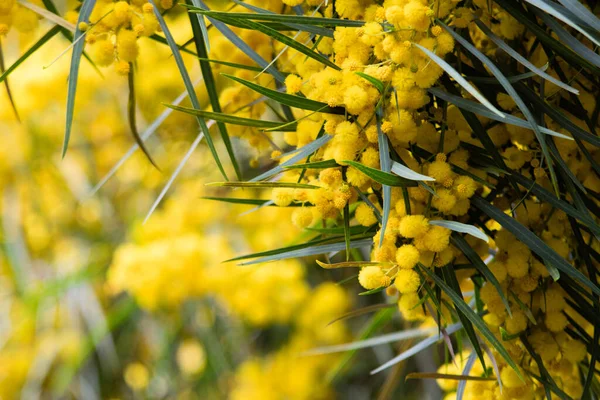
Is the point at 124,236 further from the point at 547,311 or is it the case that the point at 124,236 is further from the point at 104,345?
the point at 547,311

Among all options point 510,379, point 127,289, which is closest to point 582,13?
point 510,379

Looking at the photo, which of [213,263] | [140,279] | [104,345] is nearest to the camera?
[140,279]

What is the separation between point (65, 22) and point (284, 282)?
45.6 inches

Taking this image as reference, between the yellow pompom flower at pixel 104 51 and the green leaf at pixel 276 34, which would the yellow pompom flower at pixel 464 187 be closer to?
the green leaf at pixel 276 34

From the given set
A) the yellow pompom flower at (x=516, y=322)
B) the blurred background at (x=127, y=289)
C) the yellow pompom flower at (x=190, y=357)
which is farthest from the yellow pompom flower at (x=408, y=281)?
the yellow pompom flower at (x=190, y=357)

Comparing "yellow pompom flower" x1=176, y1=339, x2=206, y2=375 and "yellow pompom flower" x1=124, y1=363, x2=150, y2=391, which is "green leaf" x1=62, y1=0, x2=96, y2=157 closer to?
"yellow pompom flower" x1=176, y1=339, x2=206, y2=375

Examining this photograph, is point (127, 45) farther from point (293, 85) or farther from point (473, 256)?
point (473, 256)

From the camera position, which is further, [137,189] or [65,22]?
[137,189]

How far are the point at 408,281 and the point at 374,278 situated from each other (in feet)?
0.06

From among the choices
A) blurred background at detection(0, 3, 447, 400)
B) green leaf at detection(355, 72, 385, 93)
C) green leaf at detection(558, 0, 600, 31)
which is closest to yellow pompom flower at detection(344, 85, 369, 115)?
green leaf at detection(355, 72, 385, 93)

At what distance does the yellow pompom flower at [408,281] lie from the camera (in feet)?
1.27

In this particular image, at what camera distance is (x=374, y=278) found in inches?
15.4

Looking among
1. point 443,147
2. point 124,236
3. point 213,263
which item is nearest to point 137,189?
point 124,236

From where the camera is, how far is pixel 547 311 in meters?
0.48
